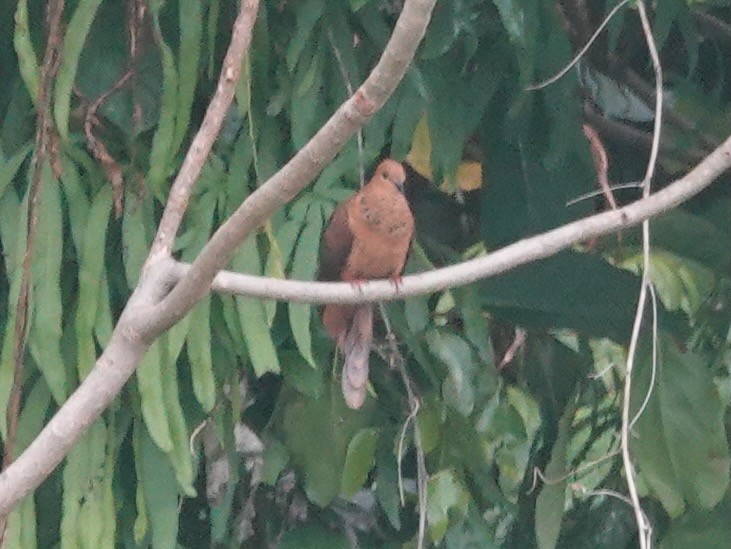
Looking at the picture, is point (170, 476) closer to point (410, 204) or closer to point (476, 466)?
point (476, 466)

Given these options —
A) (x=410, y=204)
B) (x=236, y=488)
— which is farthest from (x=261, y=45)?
(x=236, y=488)

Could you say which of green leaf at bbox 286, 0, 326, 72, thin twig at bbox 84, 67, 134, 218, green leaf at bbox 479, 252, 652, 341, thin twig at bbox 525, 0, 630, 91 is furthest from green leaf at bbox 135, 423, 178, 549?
thin twig at bbox 525, 0, 630, 91

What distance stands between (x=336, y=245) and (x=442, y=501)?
47cm

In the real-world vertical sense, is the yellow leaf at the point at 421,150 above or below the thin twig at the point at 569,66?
below

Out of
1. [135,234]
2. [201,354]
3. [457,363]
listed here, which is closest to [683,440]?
[457,363]

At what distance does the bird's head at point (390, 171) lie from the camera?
2.11m

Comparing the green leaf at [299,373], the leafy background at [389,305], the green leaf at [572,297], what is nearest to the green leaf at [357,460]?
the leafy background at [389,305]

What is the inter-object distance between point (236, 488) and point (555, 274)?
684 millimetres

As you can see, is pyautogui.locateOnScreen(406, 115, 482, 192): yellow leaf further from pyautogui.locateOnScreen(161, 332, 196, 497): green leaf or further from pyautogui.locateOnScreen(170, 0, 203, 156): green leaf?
pyautogui.locateOnScreen(161, 332, 196, 497): green leaf

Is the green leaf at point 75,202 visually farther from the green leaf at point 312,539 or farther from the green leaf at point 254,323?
the green leaf at point 312,539

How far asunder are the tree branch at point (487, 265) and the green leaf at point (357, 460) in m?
0.55

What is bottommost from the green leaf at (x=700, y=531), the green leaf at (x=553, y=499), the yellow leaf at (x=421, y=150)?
the green leaf at (x=700, y=531)

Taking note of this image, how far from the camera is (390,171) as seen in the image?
2129mm

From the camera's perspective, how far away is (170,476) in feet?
6.18
